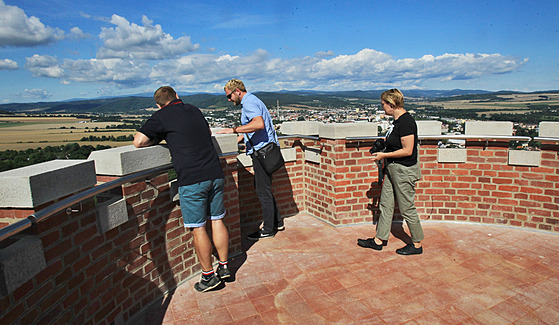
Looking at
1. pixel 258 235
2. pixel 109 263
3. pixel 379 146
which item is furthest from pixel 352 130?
pixel 109 263

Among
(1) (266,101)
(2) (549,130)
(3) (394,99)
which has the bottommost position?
(2) (549,130)

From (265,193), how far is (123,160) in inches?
88.9

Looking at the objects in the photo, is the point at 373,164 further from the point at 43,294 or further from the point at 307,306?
the point at 43,294

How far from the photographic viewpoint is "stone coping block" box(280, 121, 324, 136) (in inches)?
210

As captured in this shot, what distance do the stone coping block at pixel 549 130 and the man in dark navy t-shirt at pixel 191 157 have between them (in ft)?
13.5

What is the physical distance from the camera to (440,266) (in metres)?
3.74

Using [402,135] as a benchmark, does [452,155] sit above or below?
below

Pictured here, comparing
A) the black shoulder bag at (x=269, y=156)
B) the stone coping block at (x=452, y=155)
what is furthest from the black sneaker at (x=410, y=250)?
the black shoulder bag at (x=269, y=156)

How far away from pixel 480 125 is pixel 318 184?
2417 mm

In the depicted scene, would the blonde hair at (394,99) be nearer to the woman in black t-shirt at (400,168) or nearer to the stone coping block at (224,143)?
the woman in black t-shirt at (400,168)

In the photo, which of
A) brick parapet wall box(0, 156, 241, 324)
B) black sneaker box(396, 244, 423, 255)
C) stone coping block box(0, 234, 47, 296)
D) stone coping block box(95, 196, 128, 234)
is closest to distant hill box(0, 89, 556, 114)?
black sneaker box(396, 244, 423, 255)

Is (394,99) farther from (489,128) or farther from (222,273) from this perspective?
(222,273)

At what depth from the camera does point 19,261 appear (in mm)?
1737

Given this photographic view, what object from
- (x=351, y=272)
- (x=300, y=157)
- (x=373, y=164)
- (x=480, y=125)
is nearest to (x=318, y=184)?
(x=300, y=157)
